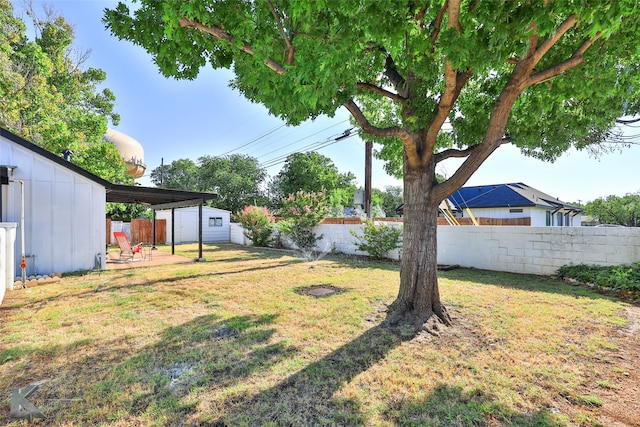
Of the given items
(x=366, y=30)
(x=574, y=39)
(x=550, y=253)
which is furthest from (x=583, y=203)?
(x=366, y=30)

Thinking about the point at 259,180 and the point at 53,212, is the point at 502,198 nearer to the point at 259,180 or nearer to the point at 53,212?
the point at 53,212

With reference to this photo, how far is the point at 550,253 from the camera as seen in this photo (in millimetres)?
7281

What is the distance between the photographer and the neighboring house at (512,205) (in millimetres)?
18219

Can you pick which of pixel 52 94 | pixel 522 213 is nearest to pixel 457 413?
pixel 52 94

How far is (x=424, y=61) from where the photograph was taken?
3.59 metres

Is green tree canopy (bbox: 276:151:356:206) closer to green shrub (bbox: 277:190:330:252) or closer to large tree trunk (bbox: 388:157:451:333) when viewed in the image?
green shrub (bbox: 277:190:330:252)

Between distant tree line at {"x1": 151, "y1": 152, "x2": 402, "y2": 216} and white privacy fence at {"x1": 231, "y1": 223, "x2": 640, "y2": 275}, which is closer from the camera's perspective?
white privacy fence at {"x1": 231, "y1": 223, "x2": 640, "y2": 275}

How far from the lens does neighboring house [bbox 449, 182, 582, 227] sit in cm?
1822

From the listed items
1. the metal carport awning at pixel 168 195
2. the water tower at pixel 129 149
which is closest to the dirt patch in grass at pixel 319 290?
the metal carport awning at pixel 168 195

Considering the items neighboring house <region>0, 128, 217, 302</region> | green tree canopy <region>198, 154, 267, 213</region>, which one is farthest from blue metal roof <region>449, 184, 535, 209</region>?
green tree canopy <region>198, 154, 267, 213</region>

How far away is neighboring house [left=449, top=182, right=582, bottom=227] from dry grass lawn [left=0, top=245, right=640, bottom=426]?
14.0 meters

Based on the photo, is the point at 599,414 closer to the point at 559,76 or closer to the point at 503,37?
the point at 503,37

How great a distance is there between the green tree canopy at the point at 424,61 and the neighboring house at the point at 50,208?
568 centimetres

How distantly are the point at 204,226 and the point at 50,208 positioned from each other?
11.8 meters
